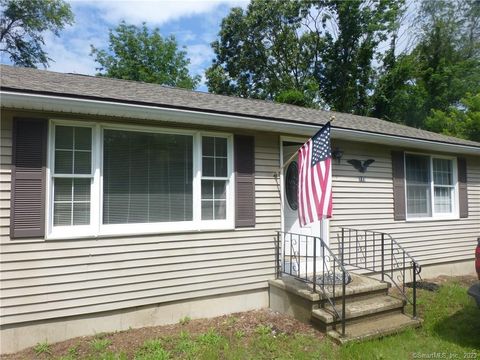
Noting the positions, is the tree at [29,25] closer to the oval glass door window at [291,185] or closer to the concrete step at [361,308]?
the oval glass door window at [291,185]

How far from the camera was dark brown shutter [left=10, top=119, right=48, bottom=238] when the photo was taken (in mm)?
3785

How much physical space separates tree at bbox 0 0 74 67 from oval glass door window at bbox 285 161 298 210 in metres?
20.0

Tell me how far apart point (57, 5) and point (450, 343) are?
24.0 metres

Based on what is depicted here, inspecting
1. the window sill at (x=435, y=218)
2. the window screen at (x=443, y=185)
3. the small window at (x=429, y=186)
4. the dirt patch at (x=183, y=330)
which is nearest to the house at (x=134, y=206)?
the dirt patch at (x=183, y=330)

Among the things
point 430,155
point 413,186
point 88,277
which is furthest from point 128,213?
point 430,155

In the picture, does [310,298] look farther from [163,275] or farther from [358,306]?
[163,275]

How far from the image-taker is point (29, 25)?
19.3m

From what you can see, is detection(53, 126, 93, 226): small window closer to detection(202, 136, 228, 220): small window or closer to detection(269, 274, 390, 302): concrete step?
detection(202, 136, 228, 220): small window

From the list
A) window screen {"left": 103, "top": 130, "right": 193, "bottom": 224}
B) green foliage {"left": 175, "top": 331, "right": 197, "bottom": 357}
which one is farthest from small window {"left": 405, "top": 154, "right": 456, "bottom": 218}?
green foliage {"left": 175, "top": 331, "right": 197, "bottom": 357}

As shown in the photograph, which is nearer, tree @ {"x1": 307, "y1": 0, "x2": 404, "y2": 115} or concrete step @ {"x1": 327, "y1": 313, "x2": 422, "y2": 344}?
concrete step @ {"x1": 327, "y1": 313, "x2": 422, "y2": 344}

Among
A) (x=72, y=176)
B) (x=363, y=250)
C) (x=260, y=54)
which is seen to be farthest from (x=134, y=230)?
(x=260, y=54)

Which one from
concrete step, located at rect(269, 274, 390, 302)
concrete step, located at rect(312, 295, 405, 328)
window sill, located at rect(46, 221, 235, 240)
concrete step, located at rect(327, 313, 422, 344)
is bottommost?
concrete step, located at rect(327, 313, 422, 344)

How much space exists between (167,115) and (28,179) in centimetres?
181

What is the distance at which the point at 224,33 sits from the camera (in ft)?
71.2
